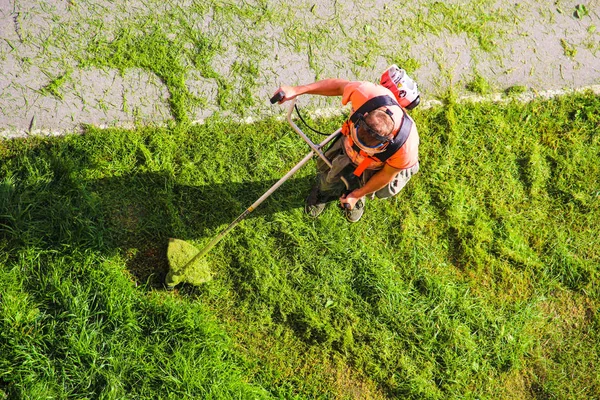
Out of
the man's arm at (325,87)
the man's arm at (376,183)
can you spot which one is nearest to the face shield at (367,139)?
the man's arm at (376,183)

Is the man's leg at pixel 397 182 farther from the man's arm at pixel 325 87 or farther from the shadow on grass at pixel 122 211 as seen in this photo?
the shadow on grass at pixel 122 211

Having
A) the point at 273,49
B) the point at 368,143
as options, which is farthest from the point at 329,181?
the point at 273,49

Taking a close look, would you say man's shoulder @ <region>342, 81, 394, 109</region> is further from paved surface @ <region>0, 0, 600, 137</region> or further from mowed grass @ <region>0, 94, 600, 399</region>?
paved surface @ <region>0, 0, 600, 137</region>

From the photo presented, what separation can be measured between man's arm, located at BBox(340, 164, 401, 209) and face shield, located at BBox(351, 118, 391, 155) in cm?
31

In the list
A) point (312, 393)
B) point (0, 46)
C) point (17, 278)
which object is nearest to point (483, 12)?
point (312, 393)

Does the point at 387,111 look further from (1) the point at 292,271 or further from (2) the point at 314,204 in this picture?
(1) the point at 292,271

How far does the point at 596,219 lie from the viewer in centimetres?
561

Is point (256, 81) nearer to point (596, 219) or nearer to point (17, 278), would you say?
point (17, 278)

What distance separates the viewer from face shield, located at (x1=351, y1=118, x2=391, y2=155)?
140 inches

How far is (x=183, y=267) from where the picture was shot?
180 inches

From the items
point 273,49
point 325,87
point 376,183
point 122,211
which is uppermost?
point 325,87

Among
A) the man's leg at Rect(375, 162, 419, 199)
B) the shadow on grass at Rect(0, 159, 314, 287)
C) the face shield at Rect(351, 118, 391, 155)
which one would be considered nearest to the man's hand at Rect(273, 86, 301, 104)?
the face shield at Rect(351, 118, 391, 155)

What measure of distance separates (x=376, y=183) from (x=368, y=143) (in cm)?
51

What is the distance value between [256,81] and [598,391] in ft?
14.3
